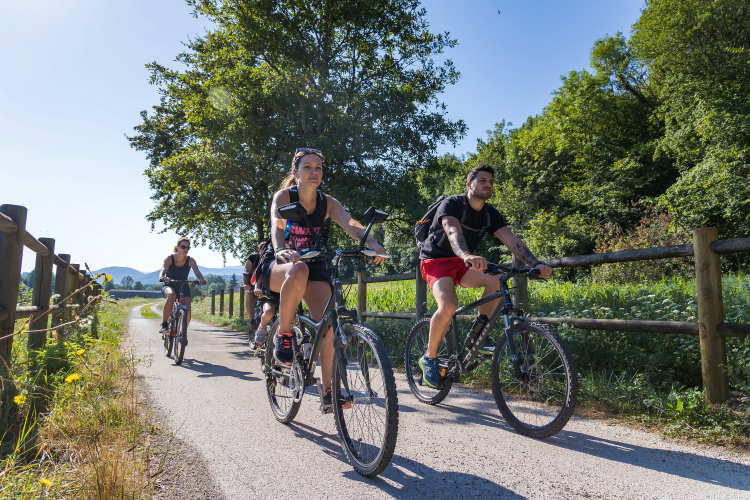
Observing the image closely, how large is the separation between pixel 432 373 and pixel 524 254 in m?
1.26

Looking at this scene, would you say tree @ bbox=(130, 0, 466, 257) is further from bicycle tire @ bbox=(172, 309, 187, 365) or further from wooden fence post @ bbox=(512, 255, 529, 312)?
wooden fence post @ bbox=(512, 255, 529, 312)

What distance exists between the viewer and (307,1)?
15.4 m

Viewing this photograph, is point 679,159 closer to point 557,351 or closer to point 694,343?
point 694,343

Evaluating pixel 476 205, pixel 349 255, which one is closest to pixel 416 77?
pixel 476 205

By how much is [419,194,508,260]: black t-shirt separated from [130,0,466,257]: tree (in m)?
10.6

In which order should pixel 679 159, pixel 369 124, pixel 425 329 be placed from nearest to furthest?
1. pixel 425 329
2. pixel 369 124
3. pixel 679 159

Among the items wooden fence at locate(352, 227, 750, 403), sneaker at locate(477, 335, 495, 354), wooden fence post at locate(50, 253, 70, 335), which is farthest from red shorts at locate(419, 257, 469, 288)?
wooden fence post at locate(50, 253, 70, 335)

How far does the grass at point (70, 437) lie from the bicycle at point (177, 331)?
242cm

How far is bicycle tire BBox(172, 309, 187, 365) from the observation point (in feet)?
22.8

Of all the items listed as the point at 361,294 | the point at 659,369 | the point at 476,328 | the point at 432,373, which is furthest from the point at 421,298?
the point at 659,369

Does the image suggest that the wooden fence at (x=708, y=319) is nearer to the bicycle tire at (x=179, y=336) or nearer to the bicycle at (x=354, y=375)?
the bicycle at (x=354, y=375)

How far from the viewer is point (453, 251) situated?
3.90 meters

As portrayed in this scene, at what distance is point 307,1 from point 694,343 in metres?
15.4

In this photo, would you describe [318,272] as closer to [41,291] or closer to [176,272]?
[41,291]
